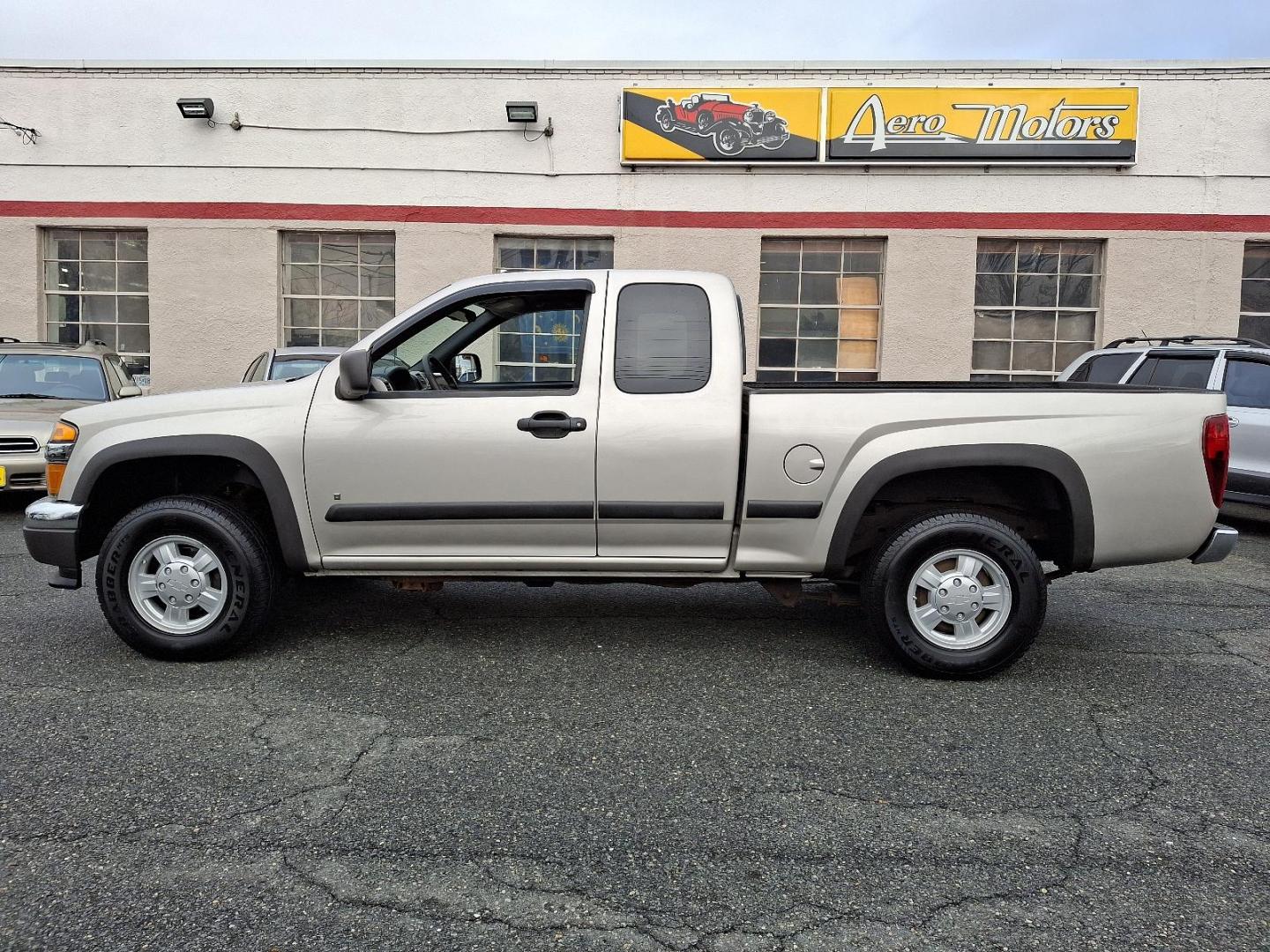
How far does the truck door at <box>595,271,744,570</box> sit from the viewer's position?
168 inches

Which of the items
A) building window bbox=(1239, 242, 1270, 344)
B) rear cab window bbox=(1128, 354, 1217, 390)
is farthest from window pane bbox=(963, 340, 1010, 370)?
rear cab window bbox=(1128, 354, 1217, 390)

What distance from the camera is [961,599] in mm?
4188

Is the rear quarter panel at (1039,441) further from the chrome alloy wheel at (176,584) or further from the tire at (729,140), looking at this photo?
the tire at (729,140)

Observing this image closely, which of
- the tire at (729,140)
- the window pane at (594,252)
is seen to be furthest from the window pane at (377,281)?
the tire at (729,140)

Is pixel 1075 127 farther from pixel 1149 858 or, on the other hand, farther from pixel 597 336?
pixel 1149 858

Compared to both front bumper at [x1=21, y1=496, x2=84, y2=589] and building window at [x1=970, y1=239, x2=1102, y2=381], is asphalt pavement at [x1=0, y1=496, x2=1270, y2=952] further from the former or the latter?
building window at [x1=970, y1=239, x2=1102, y2=381]

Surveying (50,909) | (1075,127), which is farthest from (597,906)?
(1075,127)

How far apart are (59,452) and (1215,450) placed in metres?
5.47

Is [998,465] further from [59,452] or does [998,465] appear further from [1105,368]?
[1105,368]

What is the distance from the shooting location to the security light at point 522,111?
1323 centimetres

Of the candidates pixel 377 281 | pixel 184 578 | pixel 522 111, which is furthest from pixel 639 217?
pixel 184 578

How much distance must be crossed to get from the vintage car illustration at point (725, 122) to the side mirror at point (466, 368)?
8.89 metres

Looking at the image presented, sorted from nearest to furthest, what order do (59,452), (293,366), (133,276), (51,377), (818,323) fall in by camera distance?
(59,452), (51,377), (293,366), (818,323), (133,276)

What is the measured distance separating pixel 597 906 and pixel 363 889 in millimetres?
630
